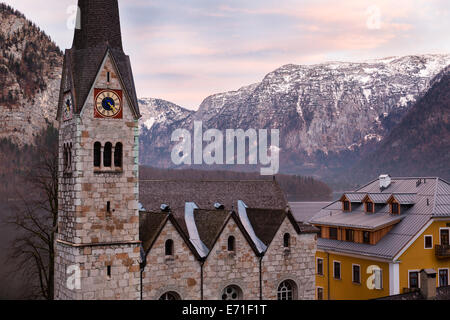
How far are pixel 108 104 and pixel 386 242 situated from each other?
31327 millimetres

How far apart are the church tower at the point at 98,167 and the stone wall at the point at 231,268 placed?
19.4 feet

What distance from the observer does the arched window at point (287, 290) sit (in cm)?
4528

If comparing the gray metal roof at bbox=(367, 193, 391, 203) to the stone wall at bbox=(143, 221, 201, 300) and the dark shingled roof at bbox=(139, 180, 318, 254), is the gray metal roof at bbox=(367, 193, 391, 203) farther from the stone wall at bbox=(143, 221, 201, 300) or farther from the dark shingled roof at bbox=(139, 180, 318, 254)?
the stone wall at bbox=(143, 221, 201, 300)

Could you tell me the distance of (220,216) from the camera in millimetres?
43344

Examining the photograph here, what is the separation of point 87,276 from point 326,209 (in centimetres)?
3982

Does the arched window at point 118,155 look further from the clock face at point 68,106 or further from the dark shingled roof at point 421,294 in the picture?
the dark shingled roof at point 421,294

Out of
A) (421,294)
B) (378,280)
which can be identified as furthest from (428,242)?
(421,294)

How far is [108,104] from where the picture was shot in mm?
37656

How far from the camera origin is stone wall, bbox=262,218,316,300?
145 ft

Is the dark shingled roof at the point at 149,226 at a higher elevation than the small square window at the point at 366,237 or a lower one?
higher

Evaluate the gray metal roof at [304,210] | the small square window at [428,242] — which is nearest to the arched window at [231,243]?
the small square window at [428,242]
